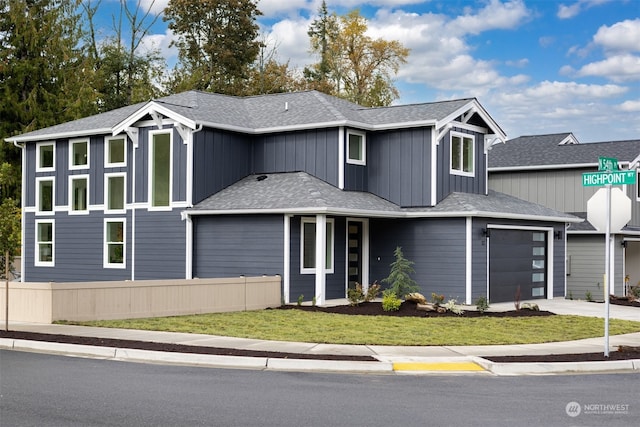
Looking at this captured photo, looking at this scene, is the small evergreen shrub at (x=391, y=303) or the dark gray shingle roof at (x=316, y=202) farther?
the dark gray shingle roof at (x=316, y=202)

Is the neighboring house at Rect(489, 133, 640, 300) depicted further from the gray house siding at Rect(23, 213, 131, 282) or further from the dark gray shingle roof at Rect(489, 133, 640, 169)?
the gray house siding at Rect(23, 213, 131, 282)

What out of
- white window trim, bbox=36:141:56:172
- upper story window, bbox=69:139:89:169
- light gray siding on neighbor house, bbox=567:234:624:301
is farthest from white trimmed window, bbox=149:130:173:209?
light gray siding on neighbor house, bbox=567:234:624:301

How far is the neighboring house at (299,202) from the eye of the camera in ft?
82.4

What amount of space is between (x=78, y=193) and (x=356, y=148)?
1052 cm

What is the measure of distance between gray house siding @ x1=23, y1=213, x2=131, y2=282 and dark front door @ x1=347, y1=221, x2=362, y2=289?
758cm

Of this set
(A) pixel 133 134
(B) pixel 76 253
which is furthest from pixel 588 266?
(B) pixel 76 253

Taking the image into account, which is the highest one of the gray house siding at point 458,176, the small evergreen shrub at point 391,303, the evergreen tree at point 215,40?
the evergreen tree at point 215,40

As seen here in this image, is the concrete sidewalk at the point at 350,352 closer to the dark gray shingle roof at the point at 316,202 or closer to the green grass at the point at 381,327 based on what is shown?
the green grass at the point at 381,327

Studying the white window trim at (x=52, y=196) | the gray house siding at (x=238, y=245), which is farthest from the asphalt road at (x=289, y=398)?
the white window trim at (x=52, y=196)

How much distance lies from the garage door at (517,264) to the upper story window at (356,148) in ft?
16.3

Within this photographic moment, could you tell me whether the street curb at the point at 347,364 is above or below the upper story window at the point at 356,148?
below

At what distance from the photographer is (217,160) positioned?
90.6 ft

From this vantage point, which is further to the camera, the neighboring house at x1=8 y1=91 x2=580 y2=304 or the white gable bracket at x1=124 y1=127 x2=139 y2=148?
the white gable bracket at x1=124 y1=127 x2=139 y2=148

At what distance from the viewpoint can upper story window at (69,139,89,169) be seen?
30.3 m
